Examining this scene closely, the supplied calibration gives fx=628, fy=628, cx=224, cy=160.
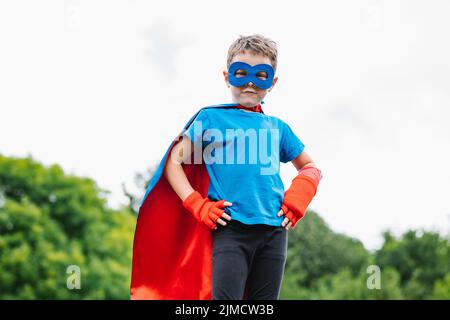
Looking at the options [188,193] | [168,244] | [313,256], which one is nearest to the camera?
[188,193]

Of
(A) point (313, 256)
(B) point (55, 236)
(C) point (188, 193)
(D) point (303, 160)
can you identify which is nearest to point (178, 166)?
(C) point (188, 193)

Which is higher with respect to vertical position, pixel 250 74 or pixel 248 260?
pixel 250 74

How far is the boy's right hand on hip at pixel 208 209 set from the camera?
10.9ft

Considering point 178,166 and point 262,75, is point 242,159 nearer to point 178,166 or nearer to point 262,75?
point 178,166

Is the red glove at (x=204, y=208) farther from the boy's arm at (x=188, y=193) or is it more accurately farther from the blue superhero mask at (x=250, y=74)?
the blue superhero mask at (x=250, y=74)

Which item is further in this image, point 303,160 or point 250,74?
point 303,160

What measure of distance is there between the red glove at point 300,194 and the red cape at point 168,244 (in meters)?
0.49

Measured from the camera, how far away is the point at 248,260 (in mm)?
3404

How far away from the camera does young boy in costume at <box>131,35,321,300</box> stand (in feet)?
11.0

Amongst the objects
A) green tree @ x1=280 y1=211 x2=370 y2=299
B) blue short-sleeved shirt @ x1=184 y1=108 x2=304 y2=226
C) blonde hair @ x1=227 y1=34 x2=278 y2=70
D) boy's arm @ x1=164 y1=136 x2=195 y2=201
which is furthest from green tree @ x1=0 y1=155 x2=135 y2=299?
blonde hair @ x1=227 y1=34 x2=278 y2=70

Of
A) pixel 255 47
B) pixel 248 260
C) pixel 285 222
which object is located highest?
pixel 255 47

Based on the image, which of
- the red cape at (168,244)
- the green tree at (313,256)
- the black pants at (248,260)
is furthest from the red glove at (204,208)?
the green tree at (313,256)

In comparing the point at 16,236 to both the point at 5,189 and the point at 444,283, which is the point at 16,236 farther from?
the point at 444,283

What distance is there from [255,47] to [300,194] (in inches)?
34.0
